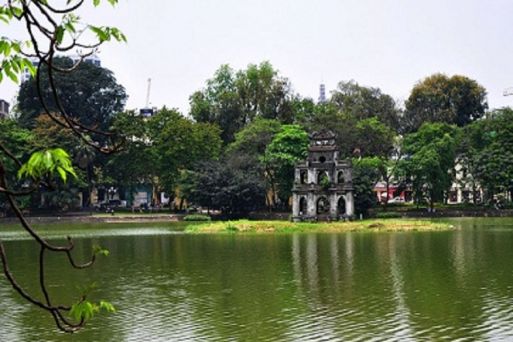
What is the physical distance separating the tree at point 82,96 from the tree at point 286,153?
20381 millimetres

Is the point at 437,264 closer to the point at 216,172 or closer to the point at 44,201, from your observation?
the point at 216,172

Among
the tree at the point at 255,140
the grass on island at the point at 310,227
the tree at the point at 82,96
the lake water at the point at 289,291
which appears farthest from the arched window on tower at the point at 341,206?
the tree at the point at 82,96

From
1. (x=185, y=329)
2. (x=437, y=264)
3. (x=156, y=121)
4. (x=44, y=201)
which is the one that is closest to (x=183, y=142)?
(x=156, y=121)

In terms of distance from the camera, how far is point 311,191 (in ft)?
185

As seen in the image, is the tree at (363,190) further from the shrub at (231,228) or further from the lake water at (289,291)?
the lake water at (289,291)

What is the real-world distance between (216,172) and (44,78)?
75.3 feet

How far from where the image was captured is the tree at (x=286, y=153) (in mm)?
62719

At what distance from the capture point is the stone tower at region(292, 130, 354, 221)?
56000 millimetres

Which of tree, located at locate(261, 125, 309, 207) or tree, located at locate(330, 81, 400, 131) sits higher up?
tree, located at locate(330, 81, 400, 131)

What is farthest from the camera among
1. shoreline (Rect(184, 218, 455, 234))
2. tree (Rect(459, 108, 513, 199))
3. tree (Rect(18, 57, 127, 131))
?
tree (Rect(18, 57, 127, 131))

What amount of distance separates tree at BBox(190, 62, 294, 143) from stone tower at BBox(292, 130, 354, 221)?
21.6m

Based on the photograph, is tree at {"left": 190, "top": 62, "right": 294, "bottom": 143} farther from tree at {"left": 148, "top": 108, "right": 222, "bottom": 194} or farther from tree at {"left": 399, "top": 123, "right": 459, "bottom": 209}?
tree at {"left": 399, "top": 123, "right": 459, "bottom": 209}

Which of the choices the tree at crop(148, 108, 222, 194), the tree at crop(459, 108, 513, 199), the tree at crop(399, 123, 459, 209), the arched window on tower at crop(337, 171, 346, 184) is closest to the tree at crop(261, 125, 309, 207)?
the arched window on tower at crop(337, 171, 346, 184)

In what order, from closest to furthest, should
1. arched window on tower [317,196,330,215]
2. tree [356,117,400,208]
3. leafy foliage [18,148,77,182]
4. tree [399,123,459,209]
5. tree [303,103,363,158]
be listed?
1. leafy foliage [18,148,77,182]
2. arched window on tower [317,196,330,215]
3. tree [399,123,459,209]
4. tree [303,103,363,158]
5. tree [356,117,400,208]
